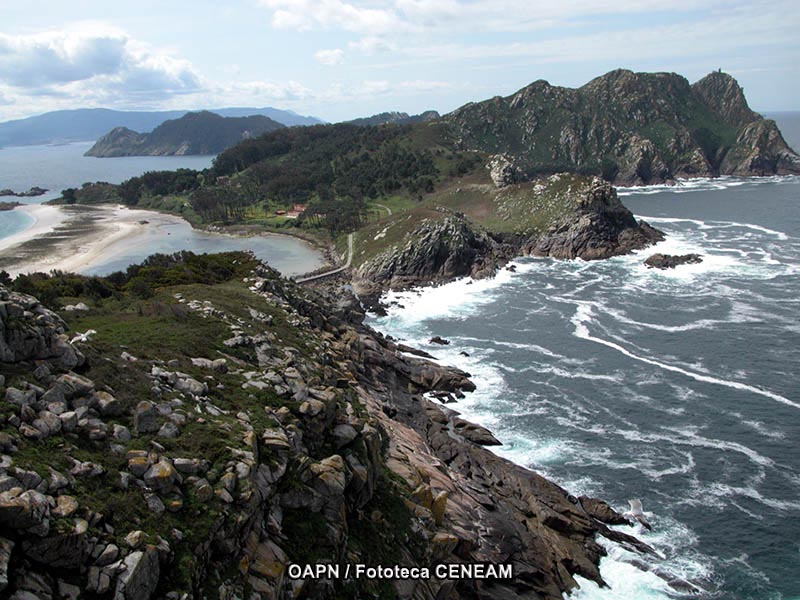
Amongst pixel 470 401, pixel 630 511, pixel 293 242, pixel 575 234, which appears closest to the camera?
pixel 630 511

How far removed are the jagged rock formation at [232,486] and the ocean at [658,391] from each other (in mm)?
4183

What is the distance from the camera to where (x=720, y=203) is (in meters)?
155

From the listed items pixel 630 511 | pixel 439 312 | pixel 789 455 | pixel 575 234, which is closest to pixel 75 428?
pixel 630 511

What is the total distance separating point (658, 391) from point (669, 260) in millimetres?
53338

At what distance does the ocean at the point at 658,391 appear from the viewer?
3334 centimetres

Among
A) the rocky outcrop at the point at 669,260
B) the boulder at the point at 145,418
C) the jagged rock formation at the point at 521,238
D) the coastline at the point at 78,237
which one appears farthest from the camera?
the coastline at the point at 78,237

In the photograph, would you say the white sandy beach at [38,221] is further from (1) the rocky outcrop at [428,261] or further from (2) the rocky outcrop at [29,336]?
(2) the rocky outcrop at [29,336]

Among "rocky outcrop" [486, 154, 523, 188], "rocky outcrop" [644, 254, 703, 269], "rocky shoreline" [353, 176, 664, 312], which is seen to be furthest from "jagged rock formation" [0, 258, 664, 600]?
"rocky outcrop" [486, 154, 523, 188]

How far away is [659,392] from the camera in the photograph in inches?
2037

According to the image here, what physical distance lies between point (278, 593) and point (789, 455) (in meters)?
40.3

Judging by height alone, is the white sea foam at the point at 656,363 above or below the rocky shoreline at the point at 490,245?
below

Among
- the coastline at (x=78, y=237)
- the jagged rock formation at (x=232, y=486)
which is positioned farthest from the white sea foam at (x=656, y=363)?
the coastline at (x=78, y=237)

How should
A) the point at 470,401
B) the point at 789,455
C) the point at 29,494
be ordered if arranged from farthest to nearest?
the point at 470,401
the point at 789,455
the point at 29,494

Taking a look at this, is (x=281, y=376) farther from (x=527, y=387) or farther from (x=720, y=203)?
(x=720, y=203)
